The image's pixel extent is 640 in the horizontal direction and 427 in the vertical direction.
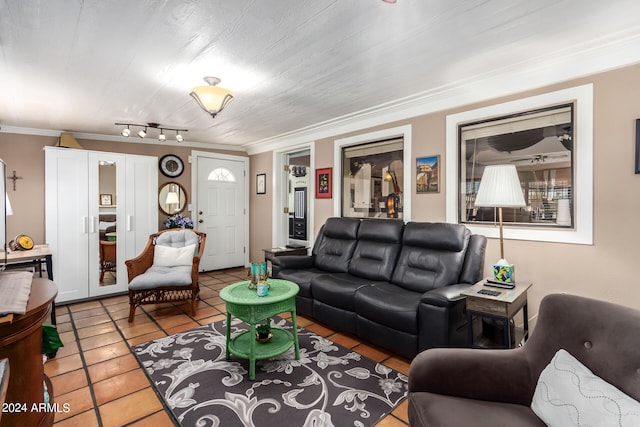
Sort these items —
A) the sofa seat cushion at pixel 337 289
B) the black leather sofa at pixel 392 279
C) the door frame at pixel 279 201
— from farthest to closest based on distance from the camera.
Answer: the door frame at pixel 279 201, the sofa seat cushion at pixel 337 289, the black leather sofa at pixel 392 279

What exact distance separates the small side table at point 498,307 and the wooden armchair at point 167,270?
2.81 meters

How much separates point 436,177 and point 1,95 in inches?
167

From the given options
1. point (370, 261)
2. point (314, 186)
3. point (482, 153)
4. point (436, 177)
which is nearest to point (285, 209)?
point (314, 186)

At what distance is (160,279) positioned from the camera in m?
3.34

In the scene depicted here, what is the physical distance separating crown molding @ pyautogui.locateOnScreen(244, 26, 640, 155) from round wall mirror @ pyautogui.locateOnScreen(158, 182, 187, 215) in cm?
286

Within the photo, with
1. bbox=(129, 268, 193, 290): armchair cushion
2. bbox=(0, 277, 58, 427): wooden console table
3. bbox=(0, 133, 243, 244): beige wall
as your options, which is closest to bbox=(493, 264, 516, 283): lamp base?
bbox=(0, 277, 58, 427): wooden console table

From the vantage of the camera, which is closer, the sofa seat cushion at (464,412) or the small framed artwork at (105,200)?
the sofa seat cushion at (464,412)

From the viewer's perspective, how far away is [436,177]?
123 inches

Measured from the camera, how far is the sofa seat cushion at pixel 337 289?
2826 mm

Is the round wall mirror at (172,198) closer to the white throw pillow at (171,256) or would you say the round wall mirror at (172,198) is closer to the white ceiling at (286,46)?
the white throw pillow at (171,256)

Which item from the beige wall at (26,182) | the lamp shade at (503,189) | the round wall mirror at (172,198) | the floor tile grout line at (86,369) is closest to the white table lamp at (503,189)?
the lamp shade at (503,189)

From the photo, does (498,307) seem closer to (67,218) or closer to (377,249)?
(377,249)

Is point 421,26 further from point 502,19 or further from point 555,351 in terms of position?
point 555,351

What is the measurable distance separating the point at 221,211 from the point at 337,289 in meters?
3.41
